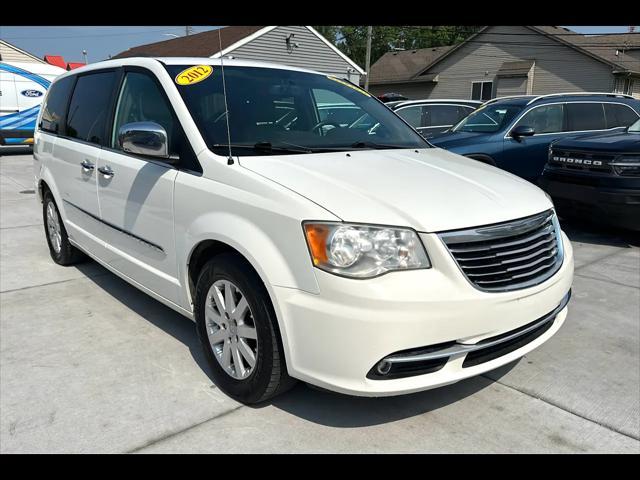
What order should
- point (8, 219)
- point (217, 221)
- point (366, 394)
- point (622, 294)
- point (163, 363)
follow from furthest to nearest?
point (8, 219), point (622, 294), point (163, 363), point (217, 221), point (366, 394)

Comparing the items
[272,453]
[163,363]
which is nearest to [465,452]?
[272,453]

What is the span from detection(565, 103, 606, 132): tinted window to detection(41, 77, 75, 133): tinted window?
6885mm

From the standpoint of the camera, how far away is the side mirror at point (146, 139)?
307cm

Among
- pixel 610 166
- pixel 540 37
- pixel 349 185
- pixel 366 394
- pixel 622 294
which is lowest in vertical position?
pixel 622 294

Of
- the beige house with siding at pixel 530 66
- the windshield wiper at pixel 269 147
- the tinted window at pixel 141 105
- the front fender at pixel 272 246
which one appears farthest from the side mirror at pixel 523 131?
the beige house with siding at pixel 530 66

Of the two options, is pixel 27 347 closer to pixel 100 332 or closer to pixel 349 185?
pixel 100 332

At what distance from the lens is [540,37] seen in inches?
1082

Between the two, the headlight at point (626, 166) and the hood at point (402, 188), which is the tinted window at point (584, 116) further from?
the hood at point (402, 188)

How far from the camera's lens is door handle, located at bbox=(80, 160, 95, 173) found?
13.2 feet

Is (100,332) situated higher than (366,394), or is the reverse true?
(366,394)

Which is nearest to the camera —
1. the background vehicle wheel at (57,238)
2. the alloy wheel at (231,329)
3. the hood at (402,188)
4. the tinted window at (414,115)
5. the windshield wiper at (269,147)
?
the hood at (402,188)

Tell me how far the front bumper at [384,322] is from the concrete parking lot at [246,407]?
36cm

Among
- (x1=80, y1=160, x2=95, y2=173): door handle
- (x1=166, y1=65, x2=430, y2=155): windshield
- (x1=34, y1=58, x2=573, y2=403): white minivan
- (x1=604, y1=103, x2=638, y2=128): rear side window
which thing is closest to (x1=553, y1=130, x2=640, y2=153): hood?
(x1=604, y1=103, x2=638, y2=128): rear side window

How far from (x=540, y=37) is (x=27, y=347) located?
96.9ft
